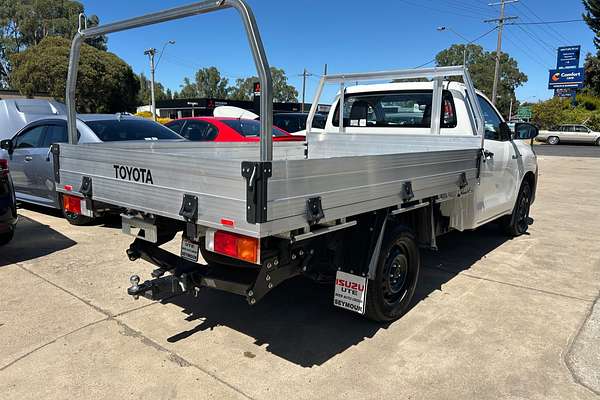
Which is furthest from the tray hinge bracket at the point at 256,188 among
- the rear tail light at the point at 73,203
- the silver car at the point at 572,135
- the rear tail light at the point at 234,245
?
the silver car at the point at 572,135

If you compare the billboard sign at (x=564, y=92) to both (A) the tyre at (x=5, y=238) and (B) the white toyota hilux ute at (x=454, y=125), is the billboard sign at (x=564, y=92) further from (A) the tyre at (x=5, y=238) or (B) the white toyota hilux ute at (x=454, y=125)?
(A) the tyre at (x=5, y=238)

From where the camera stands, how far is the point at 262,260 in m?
2.78

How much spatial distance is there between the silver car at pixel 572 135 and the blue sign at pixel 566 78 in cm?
1443

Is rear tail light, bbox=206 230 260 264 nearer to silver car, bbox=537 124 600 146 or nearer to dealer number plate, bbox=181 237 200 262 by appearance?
dealer number plate, bbox=181 237 200 262

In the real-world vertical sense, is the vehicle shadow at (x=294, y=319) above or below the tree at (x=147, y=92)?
below

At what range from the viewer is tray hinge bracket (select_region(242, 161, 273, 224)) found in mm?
2354

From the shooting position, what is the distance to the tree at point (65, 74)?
39.8 m

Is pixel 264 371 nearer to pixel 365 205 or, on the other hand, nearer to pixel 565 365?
pixel 365 205

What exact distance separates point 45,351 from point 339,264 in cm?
220

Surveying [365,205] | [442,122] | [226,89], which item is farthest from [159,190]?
[226,89]

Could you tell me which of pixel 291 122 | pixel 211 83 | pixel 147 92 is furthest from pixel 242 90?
pixel 291 122

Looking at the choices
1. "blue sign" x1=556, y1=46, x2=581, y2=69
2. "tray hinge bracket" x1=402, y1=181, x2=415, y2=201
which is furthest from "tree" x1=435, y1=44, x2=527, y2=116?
"tray hinge bracket" x1=402, y1=181, x2=415, y2=201

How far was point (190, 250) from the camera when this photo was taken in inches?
128

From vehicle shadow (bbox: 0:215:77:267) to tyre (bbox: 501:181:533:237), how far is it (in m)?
5.94
